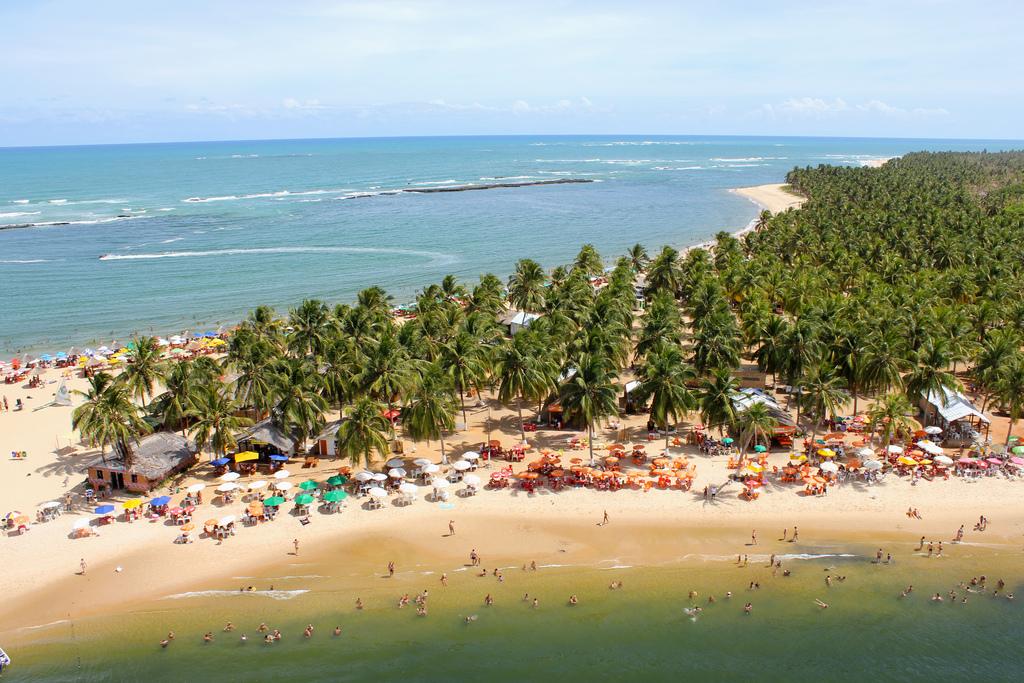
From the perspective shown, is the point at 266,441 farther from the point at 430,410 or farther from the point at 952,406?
the point at 952,406

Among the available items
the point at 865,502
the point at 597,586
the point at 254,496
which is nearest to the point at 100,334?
the point at 254,496

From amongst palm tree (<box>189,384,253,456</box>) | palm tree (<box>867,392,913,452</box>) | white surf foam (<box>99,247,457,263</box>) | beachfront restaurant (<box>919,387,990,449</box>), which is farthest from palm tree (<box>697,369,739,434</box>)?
white surf foam (<box>99,247,457,263</box>)

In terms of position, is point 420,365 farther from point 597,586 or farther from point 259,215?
point 259,215

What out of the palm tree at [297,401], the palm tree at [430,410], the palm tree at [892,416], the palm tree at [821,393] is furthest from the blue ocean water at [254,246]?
the palm tree at [892,416]

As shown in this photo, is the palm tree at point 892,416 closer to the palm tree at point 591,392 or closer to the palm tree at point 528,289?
the palm tree at point 591,392

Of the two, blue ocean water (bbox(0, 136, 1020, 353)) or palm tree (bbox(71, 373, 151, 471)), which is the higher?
blue ocean water (bbox(0, 136, 1020, 353))

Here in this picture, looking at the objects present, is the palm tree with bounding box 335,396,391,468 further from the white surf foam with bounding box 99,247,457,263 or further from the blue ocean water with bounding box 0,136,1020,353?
the white surf foam with bounding box 99,247,457,263

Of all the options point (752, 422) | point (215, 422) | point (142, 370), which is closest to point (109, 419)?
point (215, 422)
